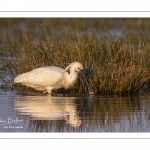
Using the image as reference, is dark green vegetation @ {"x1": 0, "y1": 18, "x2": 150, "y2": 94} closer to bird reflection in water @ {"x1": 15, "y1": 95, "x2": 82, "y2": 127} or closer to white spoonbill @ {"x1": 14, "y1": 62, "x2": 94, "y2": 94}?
white spoonbill @ {"x1": 14, "y1": 62, "x2": 94, "y2": 94}

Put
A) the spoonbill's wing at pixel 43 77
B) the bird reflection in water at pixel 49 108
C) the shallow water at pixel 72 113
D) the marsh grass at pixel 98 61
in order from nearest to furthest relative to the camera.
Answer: the shallow water at pixel 72 113 < the bird reflection in water at pixel 49 108 < the spoonbill's wing at pixel 43 77 < the marsh grass at pixel 98 61

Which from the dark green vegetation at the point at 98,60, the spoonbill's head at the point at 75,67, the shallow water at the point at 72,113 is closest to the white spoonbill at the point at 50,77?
the spoonbill's head at the point at 75,67

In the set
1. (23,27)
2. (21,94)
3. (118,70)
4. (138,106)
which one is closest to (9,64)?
(21,94)

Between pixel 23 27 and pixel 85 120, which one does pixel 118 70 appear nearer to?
pixel 85 120

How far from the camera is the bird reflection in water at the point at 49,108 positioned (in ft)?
35.7

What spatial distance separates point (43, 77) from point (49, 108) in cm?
196

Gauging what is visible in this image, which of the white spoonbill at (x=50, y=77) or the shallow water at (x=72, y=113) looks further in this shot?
the white spoonbill at (x=50, y=77)

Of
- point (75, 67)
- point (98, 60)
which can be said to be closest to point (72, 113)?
point (75, 67)

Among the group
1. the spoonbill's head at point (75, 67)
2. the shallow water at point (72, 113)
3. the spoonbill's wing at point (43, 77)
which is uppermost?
the spoonbill's head at point (75, 67)

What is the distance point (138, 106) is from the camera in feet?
40.1

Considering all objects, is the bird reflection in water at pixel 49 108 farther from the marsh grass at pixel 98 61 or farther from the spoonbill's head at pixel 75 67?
the marsh grass at pixel 98 61

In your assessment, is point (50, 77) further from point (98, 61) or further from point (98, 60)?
point (98, 60)

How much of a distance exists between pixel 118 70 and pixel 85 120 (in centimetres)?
333

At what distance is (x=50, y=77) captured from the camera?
13680 mm
